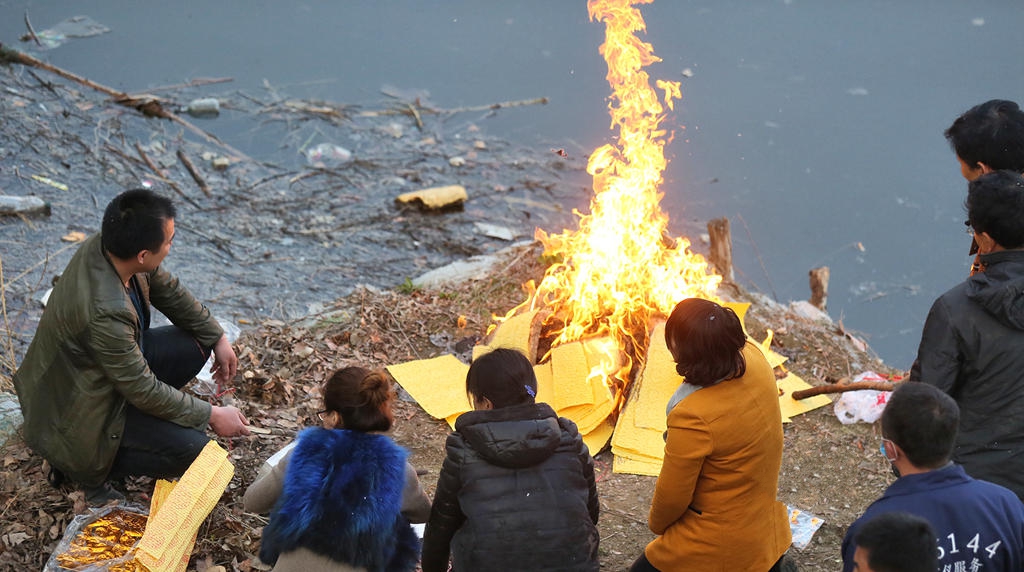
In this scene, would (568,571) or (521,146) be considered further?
(521,146)

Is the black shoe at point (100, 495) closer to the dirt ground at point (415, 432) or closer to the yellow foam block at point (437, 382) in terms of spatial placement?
the dirt ground at point (415, 432)

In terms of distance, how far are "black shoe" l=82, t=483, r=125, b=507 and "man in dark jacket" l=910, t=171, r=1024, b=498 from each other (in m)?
3.77

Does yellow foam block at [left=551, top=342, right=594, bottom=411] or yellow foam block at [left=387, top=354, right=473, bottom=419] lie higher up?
yellow foam block at [left=551, top=342, right=594, bottom=411]

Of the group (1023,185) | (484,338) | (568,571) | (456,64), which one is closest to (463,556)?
(568,571)

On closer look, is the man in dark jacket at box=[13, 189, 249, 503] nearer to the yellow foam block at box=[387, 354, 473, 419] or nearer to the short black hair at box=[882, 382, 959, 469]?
the yellow foam block at box=[387, 354, 473, 419]

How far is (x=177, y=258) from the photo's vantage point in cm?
852

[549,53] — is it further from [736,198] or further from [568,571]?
[568,571]

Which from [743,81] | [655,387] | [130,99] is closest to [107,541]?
[655,387]

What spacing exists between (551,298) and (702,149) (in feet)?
20.3

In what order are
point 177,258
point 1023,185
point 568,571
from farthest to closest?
point 177,258, point 1023,185, point 568,571

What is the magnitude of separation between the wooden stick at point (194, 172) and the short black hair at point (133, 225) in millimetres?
6211

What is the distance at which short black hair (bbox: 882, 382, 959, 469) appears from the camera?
278cm

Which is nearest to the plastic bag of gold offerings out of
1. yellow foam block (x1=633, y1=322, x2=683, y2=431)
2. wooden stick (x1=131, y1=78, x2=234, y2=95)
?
yellow foam block (x1=633, y1=322, x2=683, y2=431)

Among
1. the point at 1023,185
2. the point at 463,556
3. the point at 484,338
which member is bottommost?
the point at 484,338
